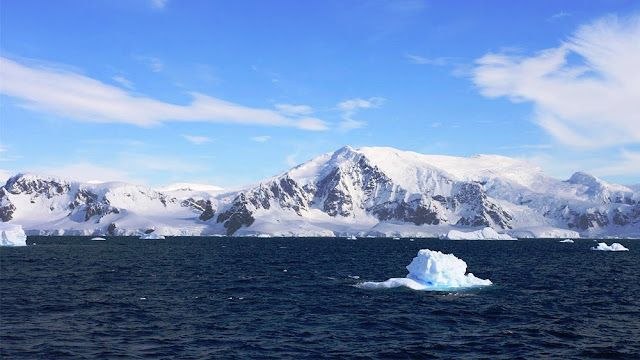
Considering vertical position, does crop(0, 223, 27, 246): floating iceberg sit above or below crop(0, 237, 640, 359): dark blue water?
→ above

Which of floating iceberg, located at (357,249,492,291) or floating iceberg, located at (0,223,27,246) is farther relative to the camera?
floating iceberg, located at (0,223,27,246)

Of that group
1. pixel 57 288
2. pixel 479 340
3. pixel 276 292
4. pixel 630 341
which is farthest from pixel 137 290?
pixel 630 341

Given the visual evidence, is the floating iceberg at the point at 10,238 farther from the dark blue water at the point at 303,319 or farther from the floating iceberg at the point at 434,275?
the floating iceberg at the point at 434,275

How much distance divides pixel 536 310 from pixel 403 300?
11.6 metres

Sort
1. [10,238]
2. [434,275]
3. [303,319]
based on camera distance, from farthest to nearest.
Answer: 1. [10,238]
2. [434,275]
3. [303,319]

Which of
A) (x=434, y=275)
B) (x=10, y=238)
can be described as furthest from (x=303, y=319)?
(x=10, y=238)

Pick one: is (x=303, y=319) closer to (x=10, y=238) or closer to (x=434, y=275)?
(x=434, y=275)

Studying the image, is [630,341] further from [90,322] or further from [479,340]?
[90,322]

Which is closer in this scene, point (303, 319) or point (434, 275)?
point (303, 319)

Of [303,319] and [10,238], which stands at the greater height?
[10,238]

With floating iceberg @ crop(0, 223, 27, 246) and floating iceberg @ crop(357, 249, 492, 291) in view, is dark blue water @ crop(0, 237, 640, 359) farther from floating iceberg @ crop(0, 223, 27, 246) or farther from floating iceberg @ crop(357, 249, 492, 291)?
floating iceberg @ crop(0, 223, 27, 246)

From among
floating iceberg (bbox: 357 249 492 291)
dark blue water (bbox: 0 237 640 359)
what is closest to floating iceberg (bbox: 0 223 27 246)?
dark blue water (bbox: 0 237 640 359)

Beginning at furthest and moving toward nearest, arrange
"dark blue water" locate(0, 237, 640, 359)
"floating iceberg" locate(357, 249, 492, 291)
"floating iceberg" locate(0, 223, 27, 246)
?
"floating iceberg" locate(0, 223, 27, 246)
"floating iceberg" locate(357, 249, 492, 291)
"dark blue water" locate(0, 237, 640, 359)

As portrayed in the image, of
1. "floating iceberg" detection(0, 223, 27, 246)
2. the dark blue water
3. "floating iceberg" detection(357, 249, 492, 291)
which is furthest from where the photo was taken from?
"floating iceberg" detection(0, 223, 27, 246)
